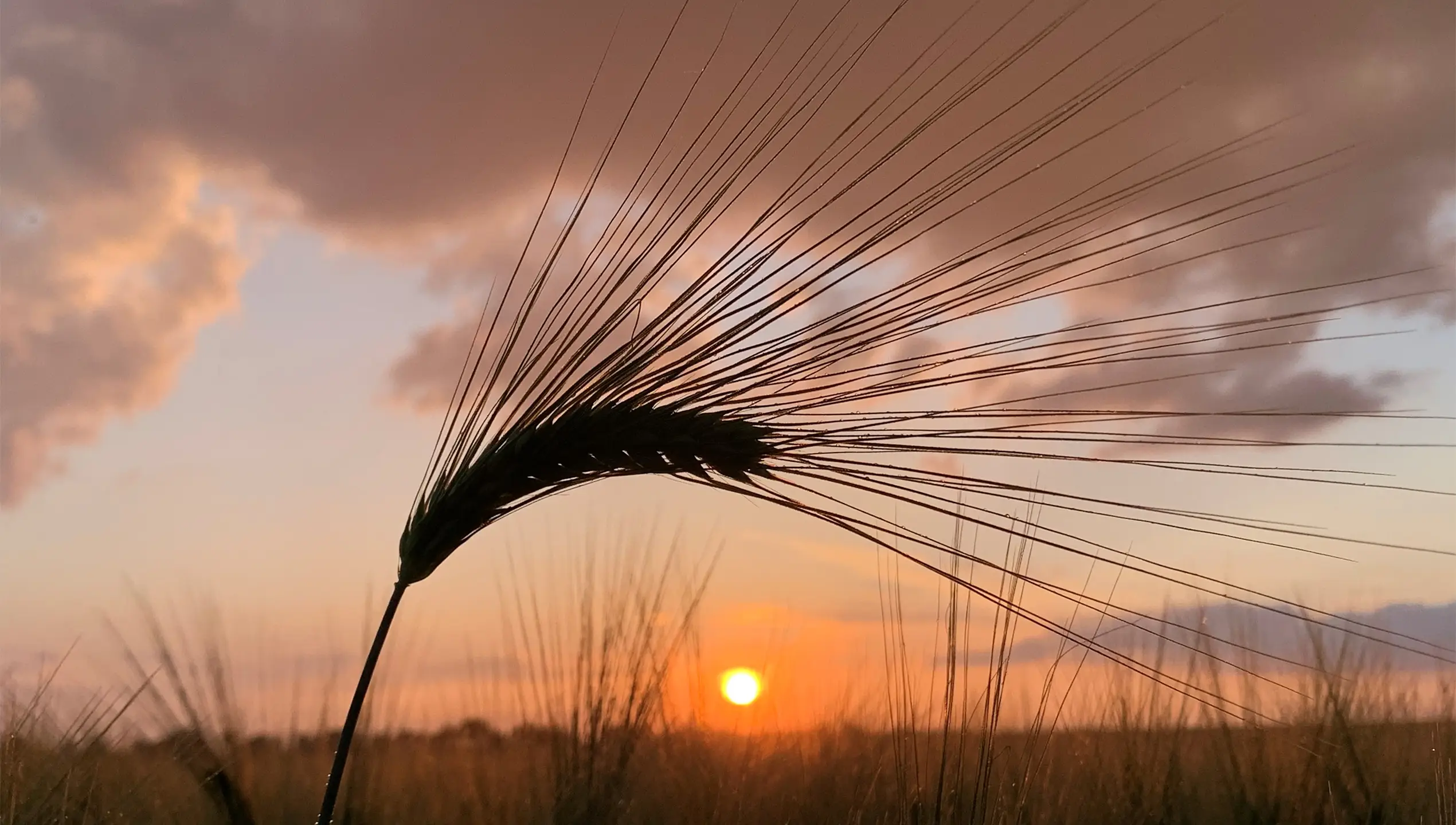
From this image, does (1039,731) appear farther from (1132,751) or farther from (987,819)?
(1132,751)

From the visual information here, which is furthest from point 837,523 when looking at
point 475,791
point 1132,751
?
point 1132,751

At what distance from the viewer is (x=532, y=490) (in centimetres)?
95

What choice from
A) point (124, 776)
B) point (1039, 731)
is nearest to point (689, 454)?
point (1039, 731)

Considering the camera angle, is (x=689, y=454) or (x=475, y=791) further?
(x=475, y=791)

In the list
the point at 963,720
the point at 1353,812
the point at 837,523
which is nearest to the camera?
the point at 837,523

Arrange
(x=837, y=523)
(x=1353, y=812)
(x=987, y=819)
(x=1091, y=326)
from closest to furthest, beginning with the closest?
(x=1091, y=326)
(x=837, y=523)
(x=987, y=819)
(x=1353, y=812)

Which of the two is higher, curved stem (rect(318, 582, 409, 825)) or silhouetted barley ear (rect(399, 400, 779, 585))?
silhouetted barley ear (rect(399, 400, 779, 585))

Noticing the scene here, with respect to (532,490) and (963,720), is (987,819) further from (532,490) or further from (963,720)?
(532,490)

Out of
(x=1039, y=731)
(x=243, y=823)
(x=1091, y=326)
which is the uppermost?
(x=1091, y=326)

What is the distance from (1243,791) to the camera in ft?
6.14

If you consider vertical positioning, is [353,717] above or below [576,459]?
below

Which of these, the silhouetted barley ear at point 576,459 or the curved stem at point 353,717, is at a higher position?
the silhouetted barley ear at point 576,459

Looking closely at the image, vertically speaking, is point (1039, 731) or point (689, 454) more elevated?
point (689, 454)

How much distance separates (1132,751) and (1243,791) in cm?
23
